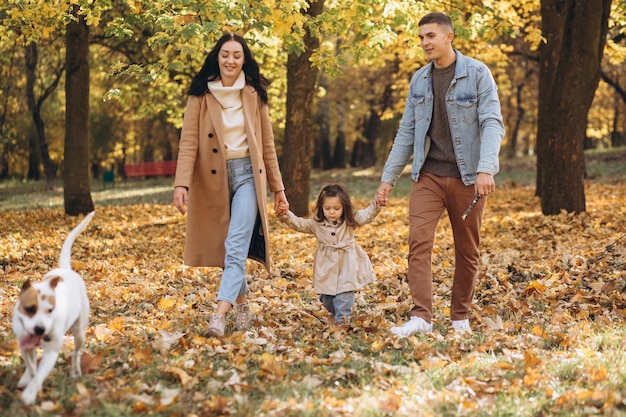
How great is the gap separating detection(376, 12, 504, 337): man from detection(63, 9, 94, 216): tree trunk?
11.1 meters

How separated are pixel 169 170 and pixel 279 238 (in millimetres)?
23877

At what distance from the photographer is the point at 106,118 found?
3775 centimetres

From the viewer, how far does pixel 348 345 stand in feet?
17.6

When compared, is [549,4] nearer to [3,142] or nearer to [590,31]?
[590,31]

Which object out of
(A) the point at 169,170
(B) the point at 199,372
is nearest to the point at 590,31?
(B) the point at 199,372

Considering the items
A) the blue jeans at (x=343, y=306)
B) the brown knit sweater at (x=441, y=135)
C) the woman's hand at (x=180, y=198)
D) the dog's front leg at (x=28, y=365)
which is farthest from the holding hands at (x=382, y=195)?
the dog's front leg at (x=28, y=365)

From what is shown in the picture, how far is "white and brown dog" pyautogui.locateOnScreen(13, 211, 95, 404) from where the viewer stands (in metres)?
3.79

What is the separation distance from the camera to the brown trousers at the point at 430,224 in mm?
5684

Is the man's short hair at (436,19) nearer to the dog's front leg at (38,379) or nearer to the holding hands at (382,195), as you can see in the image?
the holding hands at (382,195)

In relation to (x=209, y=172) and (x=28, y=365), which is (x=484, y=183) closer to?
(x=209, y=172)

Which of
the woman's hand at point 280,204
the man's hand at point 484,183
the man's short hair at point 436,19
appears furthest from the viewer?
the woman's hand at point 280,204

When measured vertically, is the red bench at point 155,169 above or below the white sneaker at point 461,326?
above

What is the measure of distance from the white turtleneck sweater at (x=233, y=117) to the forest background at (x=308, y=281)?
146 centimetres

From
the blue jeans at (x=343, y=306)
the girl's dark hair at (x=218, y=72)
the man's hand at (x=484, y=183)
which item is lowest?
the blue jeans at (x=343, y=306)
